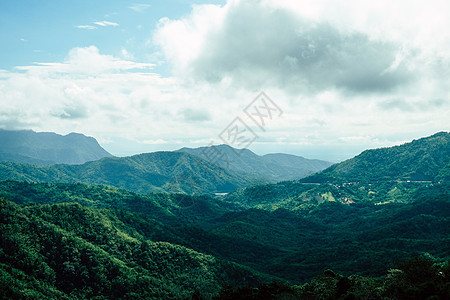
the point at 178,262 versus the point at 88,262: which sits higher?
the point at 88,262

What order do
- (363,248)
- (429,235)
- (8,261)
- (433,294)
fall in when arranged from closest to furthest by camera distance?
(433,294)
(8,261)
(363,248)
(429,235)

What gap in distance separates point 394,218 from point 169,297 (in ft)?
521

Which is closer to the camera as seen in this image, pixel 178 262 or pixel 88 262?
pixel 88 262

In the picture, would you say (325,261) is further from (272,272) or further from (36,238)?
(36,238)

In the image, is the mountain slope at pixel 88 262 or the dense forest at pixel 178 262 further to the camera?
the mountain slope at pixel 88 262

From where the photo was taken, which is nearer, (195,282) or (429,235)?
(195,282)

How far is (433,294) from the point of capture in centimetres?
4416

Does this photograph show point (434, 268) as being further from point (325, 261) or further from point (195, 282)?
point (325, 261)

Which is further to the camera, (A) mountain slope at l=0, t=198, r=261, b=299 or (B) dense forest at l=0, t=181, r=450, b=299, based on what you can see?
(A) mountain slope at l=0, t=198, r=261, b=299

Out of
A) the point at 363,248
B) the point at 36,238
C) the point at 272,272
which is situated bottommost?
the point at 272,272

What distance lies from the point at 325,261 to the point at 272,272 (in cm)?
2457

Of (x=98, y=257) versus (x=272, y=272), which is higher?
(x=98, y=257)

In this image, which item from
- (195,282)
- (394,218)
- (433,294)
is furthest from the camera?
Result: (394,218)

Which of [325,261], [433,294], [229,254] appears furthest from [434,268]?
[229,254]
